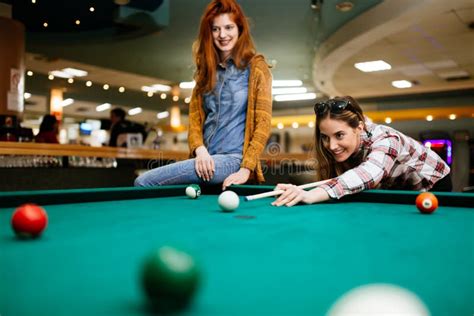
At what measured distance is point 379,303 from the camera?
0.60 metres

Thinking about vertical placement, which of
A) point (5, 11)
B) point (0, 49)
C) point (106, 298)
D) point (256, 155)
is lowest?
point (106, 298)

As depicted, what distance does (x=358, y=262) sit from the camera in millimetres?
921

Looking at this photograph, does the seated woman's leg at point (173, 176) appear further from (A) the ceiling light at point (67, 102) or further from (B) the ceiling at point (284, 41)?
(A) the ceiling light at point (67, 102)

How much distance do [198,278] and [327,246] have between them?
0.50 m

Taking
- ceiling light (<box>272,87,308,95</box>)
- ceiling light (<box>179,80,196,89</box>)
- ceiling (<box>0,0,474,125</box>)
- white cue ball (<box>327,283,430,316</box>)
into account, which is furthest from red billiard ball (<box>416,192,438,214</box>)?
ceiling light (<box>272,87,308,95</box>)

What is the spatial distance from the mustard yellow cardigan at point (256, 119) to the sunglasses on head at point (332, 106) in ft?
1.58

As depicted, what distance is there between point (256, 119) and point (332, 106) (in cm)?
62

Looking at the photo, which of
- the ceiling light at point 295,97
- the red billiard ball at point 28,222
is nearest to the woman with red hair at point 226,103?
the red billiard ball at point 28,222

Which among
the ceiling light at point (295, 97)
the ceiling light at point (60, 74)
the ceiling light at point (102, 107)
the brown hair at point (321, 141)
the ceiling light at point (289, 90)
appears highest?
the ceiling light at point (295, 97)

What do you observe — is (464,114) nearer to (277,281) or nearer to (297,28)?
(297,28)

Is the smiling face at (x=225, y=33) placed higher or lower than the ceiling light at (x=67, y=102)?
lower

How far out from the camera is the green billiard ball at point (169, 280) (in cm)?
63

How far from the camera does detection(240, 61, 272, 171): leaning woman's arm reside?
9.23 ft

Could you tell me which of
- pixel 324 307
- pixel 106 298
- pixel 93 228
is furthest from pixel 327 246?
pixel 93 228
